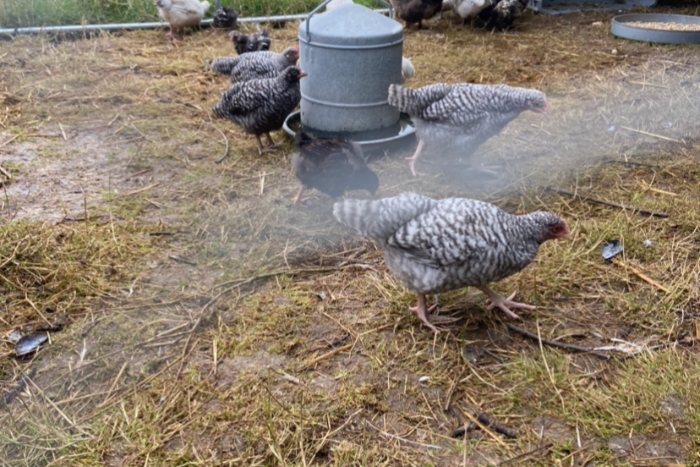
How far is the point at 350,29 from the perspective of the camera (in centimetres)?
491

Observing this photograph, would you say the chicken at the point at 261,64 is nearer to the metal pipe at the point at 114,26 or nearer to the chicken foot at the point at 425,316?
the metal pipe at the point at 114,26

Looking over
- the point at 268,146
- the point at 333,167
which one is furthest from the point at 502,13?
the point at 333,167

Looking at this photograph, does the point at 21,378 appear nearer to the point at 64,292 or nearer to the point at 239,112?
the point at 64,292

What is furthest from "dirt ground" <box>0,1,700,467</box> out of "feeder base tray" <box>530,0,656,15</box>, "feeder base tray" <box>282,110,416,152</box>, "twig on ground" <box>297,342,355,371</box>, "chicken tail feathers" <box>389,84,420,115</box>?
"feeder base tray" <box>530,0,656,15</box>

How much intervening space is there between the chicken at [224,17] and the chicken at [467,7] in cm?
320

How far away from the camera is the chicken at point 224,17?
8.62 m

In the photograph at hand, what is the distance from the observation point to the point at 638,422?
104 inches

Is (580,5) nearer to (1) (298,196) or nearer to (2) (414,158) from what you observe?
(2) (414,158)

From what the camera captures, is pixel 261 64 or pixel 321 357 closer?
pixel 321 357

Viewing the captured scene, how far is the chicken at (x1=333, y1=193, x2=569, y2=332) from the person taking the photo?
117 inches

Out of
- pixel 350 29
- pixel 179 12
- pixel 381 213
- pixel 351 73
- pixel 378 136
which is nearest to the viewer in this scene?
pixel 381 213

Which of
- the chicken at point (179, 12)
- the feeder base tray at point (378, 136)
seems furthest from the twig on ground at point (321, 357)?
the chicken at point (179, 12)

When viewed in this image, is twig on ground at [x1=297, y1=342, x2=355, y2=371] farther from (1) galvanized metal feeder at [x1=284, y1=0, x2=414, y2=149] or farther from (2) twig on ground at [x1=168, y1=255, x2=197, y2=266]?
(1) galvanized metal feeder at [x1=284, y1=0, x2=414, y2=149]

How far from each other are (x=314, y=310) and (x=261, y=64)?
325cm
